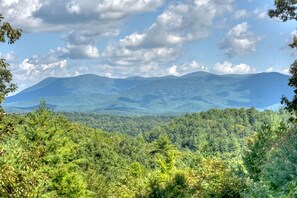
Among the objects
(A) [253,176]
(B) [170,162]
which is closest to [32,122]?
(A) [253,176]

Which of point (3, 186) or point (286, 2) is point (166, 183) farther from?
point (3, 186)

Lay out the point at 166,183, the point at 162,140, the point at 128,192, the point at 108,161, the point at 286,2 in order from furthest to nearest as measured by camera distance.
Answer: the point at 108,161, the point at 162,140, the point at 128,192, the point at 166,183, the point at 286,2

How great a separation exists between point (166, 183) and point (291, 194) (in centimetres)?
2881

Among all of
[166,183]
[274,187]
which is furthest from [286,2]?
[166,183]

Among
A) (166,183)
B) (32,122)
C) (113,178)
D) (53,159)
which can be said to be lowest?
(113,178)

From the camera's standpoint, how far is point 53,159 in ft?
102

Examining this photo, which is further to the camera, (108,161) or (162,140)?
(108,161)

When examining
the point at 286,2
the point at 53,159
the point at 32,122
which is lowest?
the point at 53,159

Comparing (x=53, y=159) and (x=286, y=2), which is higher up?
(x=286, y=2)

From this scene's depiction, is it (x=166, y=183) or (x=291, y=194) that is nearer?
(x=291, y=194)

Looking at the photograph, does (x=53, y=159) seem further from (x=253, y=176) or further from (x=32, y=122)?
(x=253, y=176)

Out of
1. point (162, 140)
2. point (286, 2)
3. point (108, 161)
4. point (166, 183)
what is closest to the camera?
point (286, 2)

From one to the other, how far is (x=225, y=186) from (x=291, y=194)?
1482 cm

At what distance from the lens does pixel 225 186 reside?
27.1m
